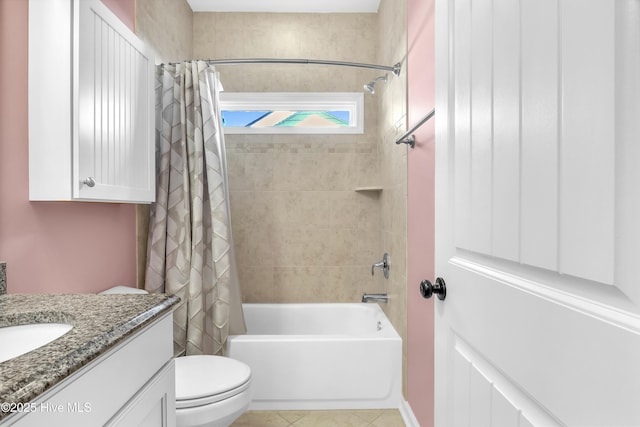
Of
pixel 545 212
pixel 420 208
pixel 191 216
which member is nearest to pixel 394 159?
pixel 420 208

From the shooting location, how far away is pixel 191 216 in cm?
201

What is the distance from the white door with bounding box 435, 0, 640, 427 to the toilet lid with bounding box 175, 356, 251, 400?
89 centimetres

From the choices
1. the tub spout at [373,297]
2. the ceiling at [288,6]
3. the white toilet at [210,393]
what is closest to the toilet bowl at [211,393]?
the white toilet at [210,393]

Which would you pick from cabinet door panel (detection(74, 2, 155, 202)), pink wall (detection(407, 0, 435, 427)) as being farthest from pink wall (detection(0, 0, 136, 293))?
pink wall (detection(407, 0, 435, 427))

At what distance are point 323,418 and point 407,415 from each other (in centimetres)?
45

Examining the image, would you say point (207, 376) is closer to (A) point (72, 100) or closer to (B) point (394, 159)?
(A) point (72, 100)

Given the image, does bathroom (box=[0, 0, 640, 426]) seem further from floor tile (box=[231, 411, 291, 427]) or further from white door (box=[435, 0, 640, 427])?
floor tile (box=[231, 411, 291, 427])

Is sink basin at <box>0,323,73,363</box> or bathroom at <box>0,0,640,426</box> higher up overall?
bathroom at <box>0,0,640,426</box>

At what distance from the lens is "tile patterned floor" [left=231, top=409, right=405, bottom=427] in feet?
6.36

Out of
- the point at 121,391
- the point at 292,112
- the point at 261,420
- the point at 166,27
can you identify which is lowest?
the point at 261,420

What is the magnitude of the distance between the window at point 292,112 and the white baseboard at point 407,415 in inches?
74.2

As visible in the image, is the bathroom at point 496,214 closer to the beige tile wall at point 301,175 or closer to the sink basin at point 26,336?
the sink basin at point 26,336

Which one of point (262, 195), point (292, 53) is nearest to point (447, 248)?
point (262, 195)

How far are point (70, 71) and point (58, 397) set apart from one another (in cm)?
105
